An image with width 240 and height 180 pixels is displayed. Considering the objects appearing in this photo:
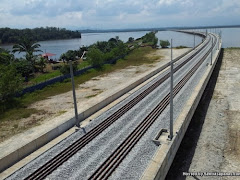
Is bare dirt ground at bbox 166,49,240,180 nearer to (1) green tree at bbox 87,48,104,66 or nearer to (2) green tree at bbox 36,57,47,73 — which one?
(1) green tree at bbox 87,48,104,66

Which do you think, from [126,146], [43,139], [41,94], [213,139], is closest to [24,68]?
[41,94]

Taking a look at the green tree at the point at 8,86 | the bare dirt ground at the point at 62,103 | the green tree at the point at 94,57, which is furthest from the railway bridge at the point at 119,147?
the green tree at the point at 94,57

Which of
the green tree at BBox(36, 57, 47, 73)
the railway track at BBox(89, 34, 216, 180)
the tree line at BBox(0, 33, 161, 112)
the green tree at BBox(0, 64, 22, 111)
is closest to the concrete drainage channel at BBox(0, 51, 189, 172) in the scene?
the railway track at BBox(89, 34, 216, 180)

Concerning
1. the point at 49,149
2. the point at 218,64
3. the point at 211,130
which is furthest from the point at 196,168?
the point at 218,64

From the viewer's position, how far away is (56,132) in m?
21.7

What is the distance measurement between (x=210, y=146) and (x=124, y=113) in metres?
9.54

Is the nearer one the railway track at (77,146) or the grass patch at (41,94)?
the railway track at (77,146)

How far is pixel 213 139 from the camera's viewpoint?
23.8m

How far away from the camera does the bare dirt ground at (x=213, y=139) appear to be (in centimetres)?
1920

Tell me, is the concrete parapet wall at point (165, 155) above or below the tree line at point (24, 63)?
below

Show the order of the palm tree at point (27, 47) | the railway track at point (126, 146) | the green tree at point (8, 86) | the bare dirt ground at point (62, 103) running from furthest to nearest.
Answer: the palm tree at point (27, 47), the green tree at point (8, 86), the bare dirt ground at point (62, 103), the railway track at point (126, 146)

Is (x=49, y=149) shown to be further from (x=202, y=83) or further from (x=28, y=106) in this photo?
(x=202, y=83)

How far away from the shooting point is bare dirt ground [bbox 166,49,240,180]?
19.2 m

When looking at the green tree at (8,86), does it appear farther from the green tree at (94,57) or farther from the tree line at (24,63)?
the green tree at (94,57)
